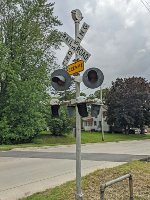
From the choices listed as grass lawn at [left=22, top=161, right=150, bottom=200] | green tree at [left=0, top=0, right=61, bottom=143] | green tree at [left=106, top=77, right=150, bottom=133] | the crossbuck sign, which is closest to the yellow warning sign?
the crossbuck sign

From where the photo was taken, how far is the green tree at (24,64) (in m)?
38.8

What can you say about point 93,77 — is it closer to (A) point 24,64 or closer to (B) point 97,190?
(B) point 97,190

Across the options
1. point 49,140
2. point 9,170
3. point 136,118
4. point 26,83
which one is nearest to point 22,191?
point 9,170

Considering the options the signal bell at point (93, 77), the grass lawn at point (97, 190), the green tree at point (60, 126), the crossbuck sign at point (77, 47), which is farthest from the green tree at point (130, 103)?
the signal bell at point (93, 77)

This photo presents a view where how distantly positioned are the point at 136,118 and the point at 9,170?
53.8 meters

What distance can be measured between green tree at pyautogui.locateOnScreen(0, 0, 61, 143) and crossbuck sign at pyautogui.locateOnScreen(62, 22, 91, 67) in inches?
1231

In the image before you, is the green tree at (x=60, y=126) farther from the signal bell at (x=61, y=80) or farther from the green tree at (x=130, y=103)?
the signal bell at (x=61, y=80)

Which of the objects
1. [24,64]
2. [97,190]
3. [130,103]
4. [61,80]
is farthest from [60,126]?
[61,80]

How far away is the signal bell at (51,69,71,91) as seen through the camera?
23.6 feet

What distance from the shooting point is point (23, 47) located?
41.7 m

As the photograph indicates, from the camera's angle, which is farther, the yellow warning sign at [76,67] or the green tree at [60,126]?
the green tree at [60,126]

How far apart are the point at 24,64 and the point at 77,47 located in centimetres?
3552

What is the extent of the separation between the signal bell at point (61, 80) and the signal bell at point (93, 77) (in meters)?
0.34

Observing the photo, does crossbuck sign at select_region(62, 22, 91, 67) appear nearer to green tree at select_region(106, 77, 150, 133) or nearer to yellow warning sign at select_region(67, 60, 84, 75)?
yellow warning sign at select_region(67, 60, 84, 75)
